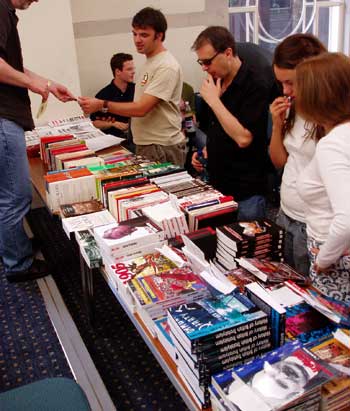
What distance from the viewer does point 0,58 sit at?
2.60m

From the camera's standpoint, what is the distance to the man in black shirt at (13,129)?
2.66 meters

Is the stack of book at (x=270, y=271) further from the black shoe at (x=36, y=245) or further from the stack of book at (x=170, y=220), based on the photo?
the black shoe at (x=36, y=245)

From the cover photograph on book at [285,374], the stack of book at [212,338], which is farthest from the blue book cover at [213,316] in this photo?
the cover photograph on book at [285,374]

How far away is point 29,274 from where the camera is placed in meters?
3.27

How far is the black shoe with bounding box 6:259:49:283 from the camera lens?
10.7 ft

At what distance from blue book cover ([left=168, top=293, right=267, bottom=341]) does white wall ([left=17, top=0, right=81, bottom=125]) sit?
10.3 ft

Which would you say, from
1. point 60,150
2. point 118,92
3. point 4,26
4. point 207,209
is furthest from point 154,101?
point 118,92

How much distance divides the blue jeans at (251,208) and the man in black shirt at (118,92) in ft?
7.66

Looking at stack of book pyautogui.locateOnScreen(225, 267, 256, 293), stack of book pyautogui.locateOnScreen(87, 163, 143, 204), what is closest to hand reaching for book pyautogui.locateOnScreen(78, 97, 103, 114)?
stack of book pyautogui.locateOnScreen(87, 163, 143, 204)

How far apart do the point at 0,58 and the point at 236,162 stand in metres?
1.38

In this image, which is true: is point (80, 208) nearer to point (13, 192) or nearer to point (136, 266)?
point (13, 192)

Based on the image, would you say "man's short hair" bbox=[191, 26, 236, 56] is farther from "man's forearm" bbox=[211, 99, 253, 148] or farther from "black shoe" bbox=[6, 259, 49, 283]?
"black shoe" bbox=[6, 259, 49, 283]

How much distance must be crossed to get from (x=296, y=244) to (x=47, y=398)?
118cm

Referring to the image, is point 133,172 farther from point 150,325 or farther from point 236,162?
point 150,325
